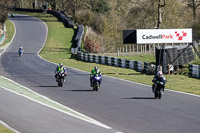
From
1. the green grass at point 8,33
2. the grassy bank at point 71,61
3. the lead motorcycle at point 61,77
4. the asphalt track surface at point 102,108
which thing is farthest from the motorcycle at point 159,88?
the green grass at point 8,33

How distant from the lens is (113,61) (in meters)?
42.5

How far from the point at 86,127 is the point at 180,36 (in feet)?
73.7

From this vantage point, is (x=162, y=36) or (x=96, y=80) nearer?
(x=96, y=80)

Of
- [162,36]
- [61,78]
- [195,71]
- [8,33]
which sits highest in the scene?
[8,33]

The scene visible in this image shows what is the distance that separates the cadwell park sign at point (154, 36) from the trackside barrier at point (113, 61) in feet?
15.3

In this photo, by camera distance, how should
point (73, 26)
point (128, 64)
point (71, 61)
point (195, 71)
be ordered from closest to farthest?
point (195, 71) → point (128, 64) → point (71, 61) → point (73, 26)

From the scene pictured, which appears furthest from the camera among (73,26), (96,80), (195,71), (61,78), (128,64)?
(73,26)

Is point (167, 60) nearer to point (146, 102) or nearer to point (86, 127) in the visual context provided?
point (146, 102)

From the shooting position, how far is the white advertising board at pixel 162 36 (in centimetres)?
3366

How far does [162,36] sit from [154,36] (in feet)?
2.21

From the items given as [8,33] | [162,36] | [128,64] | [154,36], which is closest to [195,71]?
[162,36]

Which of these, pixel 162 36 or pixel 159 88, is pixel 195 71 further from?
pixel 159 88

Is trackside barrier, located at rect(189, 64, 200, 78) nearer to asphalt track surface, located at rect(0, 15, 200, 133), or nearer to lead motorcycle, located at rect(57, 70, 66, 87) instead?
asphalt track surface, located at rect(0, 15, 200, 133)

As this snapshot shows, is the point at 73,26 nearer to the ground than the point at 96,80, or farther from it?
farther from it
